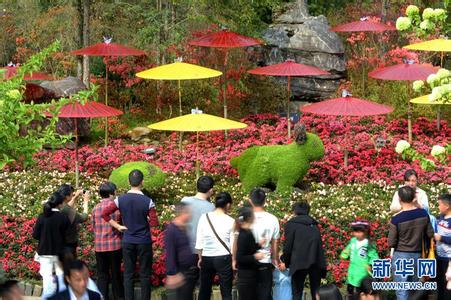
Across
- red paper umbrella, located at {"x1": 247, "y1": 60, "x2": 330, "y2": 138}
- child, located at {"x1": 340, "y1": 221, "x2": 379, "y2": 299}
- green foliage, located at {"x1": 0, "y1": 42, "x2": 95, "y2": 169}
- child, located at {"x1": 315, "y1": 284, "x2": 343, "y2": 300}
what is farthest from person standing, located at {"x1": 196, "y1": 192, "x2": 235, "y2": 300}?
red paper umbrella, located at {"x1": 247, "y1": 60, "x2": 330, "y2": 138}

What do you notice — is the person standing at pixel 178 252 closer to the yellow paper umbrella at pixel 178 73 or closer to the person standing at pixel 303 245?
the person standing at pixel 303 245

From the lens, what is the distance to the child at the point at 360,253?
9258 mm

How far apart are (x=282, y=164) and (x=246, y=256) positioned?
21.2ft

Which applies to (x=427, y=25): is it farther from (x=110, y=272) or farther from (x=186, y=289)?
(x=110, y=272)

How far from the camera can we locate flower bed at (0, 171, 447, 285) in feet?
39.3

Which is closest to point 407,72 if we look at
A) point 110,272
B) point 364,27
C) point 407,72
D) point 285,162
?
point 407,72

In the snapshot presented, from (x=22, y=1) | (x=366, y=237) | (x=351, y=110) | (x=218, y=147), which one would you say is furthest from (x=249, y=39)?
(x=22, y=1)

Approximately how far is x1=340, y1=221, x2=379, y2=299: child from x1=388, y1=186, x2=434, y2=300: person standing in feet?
1.12

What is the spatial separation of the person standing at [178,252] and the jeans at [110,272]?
1.99 meters

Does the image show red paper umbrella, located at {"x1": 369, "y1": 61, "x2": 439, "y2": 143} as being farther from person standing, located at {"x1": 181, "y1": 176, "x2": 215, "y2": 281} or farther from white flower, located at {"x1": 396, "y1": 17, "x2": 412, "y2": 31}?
white flower, located at {"x1": 396, "y1": 17, "x2": 412, "y2": 31}

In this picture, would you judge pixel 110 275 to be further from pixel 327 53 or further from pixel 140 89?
pixel 327 53

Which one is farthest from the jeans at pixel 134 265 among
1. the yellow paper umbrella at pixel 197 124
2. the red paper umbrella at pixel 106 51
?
the red paper umbrella at pixel 106 51

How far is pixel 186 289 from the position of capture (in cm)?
880

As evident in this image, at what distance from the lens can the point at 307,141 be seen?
50.0 feet
